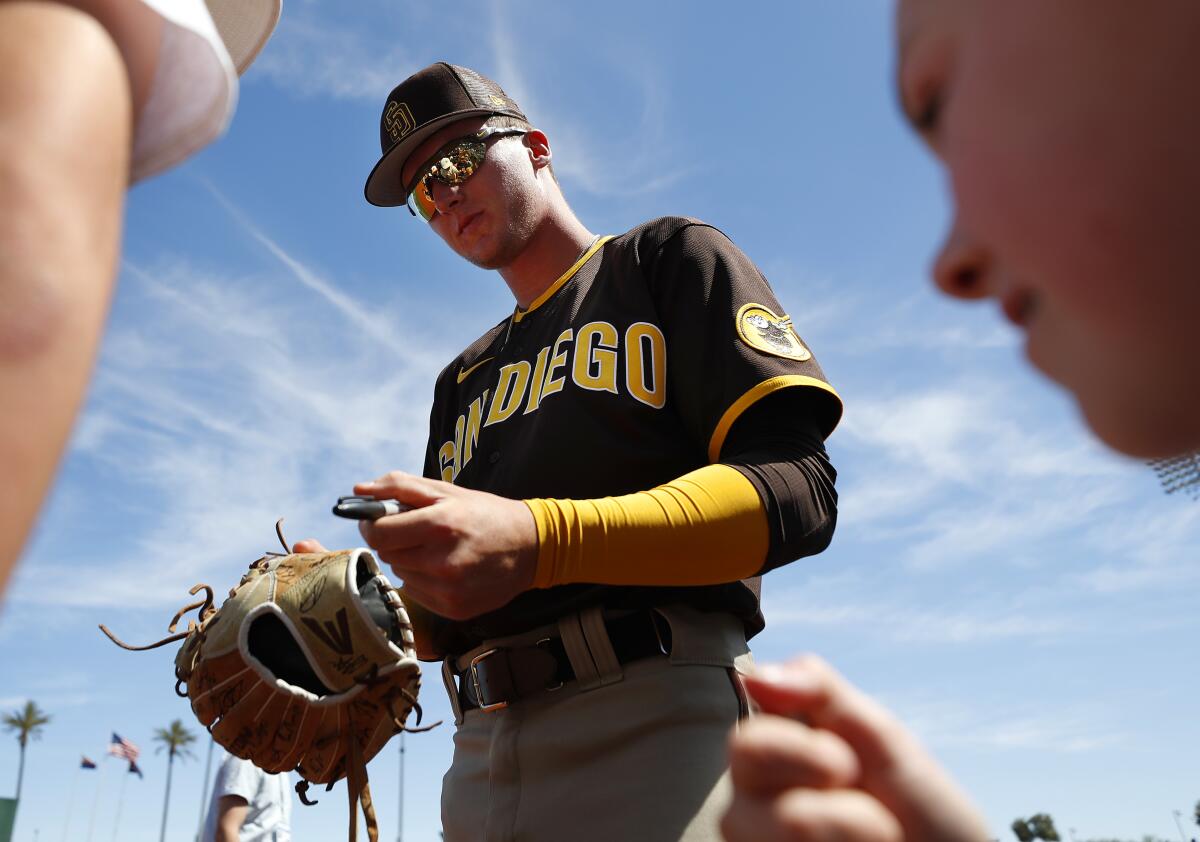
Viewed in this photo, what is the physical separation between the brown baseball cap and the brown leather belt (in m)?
1.79

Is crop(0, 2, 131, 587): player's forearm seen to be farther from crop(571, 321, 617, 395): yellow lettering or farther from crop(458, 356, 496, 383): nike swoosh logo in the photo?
crop(458, 356, 496, 383): nike swoosh logo

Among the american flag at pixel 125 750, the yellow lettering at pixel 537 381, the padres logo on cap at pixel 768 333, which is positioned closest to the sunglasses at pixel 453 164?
the yellow lettering at pixel 537 381

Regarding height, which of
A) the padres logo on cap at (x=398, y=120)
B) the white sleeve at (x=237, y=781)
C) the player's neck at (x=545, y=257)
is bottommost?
the white sleeve at (x=237, y=781)

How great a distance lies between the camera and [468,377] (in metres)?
3.12

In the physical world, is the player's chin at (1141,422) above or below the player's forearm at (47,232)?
below

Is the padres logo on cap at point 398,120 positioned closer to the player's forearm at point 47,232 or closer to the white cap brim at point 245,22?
the white cap brim at point 245,22

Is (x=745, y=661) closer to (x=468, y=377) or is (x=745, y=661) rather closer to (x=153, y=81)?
(x=468, y=377)

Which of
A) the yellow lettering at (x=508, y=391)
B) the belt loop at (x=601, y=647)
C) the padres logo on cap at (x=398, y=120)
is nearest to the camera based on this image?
the belt loop at (x=601, y=647)

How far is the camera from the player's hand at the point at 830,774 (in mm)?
686

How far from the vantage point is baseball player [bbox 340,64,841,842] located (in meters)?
1.92

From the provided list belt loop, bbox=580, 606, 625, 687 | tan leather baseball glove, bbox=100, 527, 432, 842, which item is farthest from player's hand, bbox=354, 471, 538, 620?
tan leather baseball glove, bbox=100, 527, 432, 842

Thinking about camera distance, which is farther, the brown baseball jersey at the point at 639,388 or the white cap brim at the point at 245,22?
the brown baseball jersey at the point at 639,388

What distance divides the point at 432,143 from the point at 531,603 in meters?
1.69

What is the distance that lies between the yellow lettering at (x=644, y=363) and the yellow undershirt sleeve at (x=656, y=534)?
39 cm
